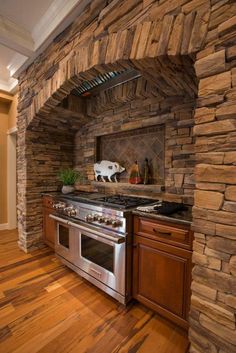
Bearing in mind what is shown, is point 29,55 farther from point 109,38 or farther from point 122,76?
point 109,38

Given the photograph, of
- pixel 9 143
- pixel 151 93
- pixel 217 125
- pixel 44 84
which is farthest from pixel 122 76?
pixel 9 143

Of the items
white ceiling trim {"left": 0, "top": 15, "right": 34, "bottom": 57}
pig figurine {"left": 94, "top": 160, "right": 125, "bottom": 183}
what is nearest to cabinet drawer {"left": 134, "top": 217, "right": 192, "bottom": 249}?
pig figurine {"left": 94, "top": 160, "right": 125, "bottom": 183}

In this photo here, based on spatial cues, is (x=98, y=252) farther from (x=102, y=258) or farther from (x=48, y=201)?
(x=48, y=201)

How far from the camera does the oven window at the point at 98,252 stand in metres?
1.75

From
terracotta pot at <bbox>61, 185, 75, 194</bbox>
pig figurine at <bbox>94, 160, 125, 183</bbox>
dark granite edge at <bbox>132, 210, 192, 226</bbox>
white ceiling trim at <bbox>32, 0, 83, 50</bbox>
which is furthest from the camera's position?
terracotta pot at <bbox>61, 185, 75, 194</bbox>

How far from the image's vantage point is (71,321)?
1.54 m

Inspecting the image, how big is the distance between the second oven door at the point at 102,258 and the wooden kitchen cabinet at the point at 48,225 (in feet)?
2.56

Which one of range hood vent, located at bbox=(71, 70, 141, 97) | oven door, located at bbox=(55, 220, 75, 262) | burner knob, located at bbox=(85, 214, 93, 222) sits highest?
range hood vent, located at bbox=(71, 70, 141, 97)

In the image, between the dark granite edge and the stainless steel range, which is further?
the stainless steel range

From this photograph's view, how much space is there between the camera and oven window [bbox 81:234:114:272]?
5.74ft

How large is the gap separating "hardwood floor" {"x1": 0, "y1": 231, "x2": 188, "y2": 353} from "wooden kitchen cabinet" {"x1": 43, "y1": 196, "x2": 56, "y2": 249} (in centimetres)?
60

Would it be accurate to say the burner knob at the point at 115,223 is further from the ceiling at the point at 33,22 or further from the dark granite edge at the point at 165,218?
the ceiling at the point at 33,22

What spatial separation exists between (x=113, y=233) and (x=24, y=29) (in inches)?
99.8

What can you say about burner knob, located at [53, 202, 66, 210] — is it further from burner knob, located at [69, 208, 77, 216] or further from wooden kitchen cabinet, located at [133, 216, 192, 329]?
wooden kitchen cabinet, located at [133, 216, 192, 329]
